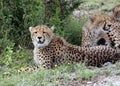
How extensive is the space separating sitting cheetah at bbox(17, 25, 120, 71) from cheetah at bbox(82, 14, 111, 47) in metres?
1.18

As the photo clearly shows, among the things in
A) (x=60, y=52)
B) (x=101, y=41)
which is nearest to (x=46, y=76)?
(x=60, y=52)

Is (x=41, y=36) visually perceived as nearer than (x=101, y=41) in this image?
Yes

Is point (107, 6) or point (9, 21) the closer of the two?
point (9, 21)

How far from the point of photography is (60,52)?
8.27 metres

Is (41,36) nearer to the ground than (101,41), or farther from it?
farther from it

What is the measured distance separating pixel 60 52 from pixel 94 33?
1.51m

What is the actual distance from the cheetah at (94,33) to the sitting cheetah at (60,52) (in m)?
1.18

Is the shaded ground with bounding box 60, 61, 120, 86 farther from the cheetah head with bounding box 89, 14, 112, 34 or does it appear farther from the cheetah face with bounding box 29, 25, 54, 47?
the cheetah head with bounding box 89, 14, 112, 34

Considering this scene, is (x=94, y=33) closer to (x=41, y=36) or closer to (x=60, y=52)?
(x=60, y=52)

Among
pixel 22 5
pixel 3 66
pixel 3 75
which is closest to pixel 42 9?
pixel 22 5

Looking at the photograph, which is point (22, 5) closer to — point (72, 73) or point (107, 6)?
point (72, 73)

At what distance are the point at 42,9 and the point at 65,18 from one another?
0.53 metres

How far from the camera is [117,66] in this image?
7.69 m

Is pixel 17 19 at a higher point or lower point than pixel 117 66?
higher
